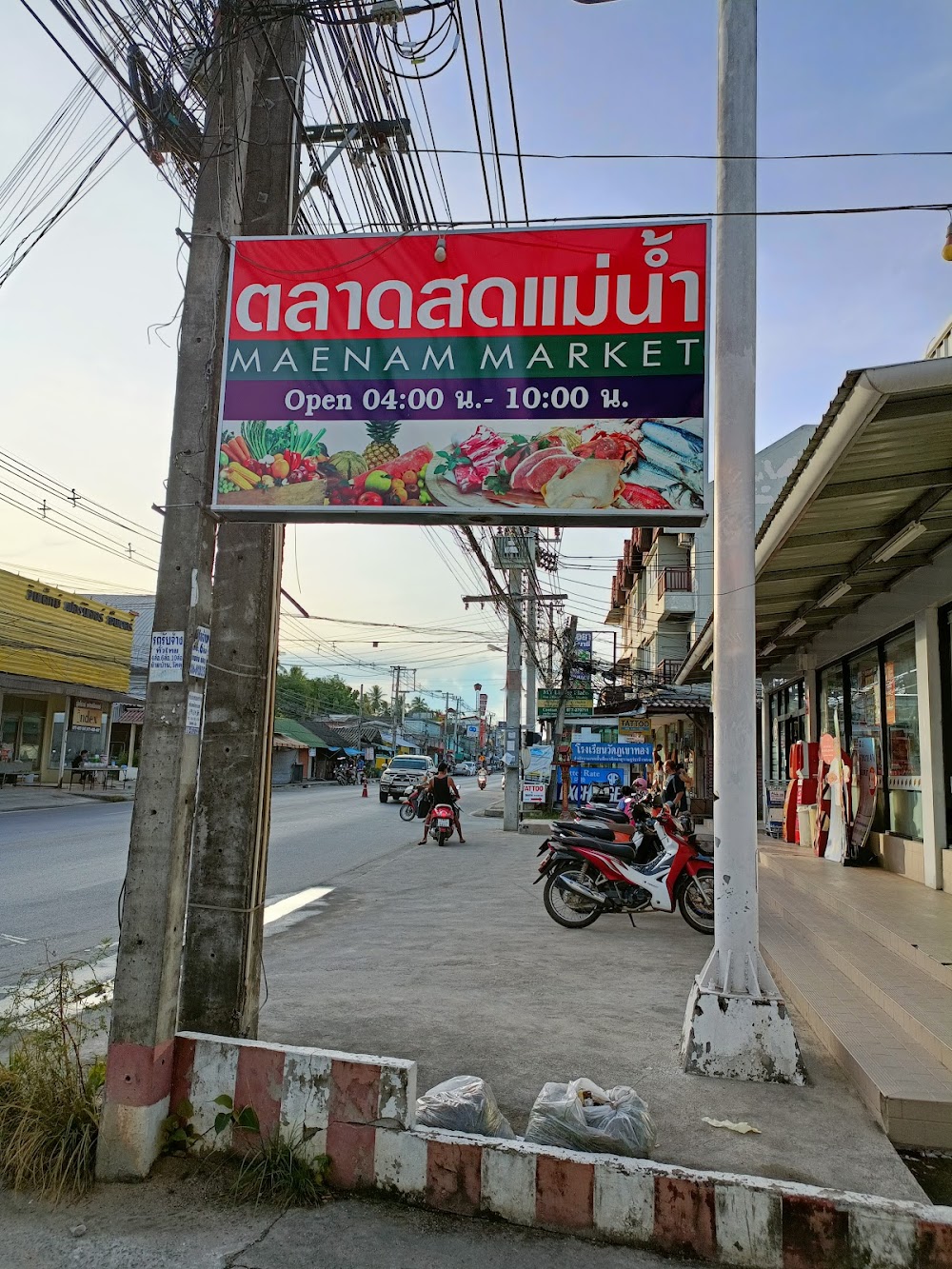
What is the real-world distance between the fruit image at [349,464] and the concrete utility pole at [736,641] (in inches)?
88.9

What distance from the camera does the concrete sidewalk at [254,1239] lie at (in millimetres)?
3023

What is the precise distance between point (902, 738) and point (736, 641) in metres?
5.97

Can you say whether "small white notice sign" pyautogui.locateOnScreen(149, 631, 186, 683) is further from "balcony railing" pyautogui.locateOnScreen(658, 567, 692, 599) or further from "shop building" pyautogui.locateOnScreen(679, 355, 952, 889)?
"balcony railing" pyautogui.locateOnScreen(658, 567, 692, 599)

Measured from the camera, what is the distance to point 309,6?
15.7 feet

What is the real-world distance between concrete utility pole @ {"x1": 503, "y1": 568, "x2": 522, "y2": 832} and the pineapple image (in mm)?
16607

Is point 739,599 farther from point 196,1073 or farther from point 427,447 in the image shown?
point 196,1073

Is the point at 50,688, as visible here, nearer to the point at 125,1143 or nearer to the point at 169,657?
the point at 169,657

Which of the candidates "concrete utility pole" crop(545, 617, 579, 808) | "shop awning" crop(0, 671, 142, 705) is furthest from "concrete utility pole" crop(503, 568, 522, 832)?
"shop awning" crop(0, 671, 142, 705)

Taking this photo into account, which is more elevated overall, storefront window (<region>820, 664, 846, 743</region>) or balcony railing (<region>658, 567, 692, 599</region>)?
balcony railing (<region>658, 567, 692, 599</region>)

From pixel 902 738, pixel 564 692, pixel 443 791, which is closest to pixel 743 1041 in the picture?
pixel 902 738

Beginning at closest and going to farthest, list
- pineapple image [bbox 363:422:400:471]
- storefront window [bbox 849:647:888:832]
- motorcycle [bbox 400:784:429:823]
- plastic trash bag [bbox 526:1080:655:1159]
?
plastic trash bag [bbox 526:1080:655:1159] < pineapple image [bbox 363:422:400:471] < storefront window [bbox 849:647:888:832] < motorcycle [bbox 400:784:429:823]

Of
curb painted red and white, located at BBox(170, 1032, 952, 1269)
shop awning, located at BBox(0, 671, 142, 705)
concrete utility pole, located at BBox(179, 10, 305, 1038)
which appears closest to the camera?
curb painted red and white, located at BBox(170, 1032, 952, 1269)

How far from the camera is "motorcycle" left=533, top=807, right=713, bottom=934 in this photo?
8.88m

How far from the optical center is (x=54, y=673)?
2906 centimetres
